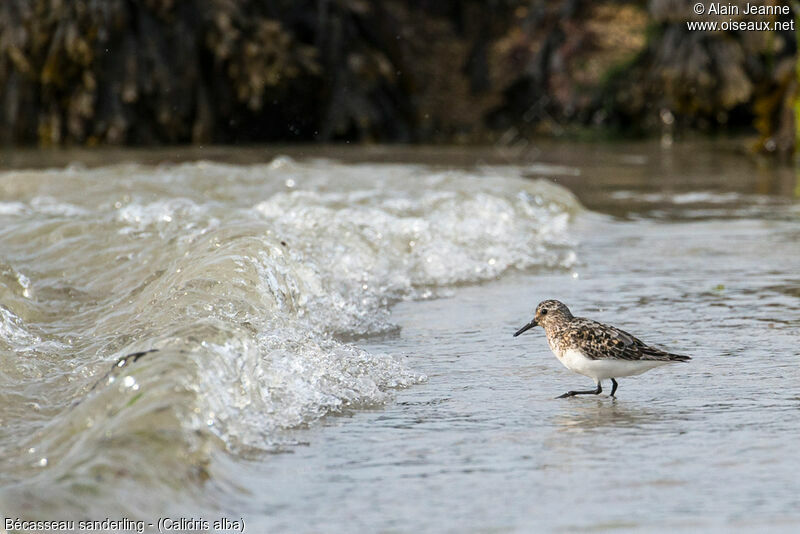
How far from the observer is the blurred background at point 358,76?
20.7 metres

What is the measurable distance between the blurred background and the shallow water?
802cm

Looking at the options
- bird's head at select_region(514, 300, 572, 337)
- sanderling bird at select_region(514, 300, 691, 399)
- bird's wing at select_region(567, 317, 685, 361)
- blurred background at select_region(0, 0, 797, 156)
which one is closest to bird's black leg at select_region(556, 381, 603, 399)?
sanderling bird at select_region(514, 300, 691, 399)

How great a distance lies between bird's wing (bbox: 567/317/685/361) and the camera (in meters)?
5.78

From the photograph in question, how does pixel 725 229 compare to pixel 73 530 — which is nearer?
pixel 73 530

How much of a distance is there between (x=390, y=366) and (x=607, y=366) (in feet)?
3.67

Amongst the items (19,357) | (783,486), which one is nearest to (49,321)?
(19,357)

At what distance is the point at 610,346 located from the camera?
5801 mm

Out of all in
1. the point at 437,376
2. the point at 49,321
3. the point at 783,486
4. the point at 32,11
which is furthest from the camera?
the point at 32,11

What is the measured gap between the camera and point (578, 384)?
6387mm

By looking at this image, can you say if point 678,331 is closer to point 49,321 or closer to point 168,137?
point 49,321

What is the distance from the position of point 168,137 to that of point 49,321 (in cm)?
1439
